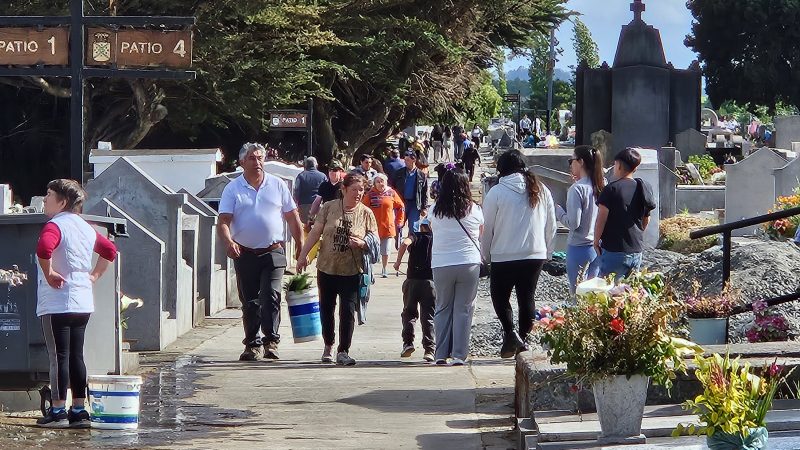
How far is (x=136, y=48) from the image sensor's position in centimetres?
1112

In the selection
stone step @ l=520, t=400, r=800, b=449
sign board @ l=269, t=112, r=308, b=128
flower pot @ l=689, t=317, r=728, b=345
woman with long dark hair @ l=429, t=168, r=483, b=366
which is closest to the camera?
stone step @ l=520, t=400, r=800, b=449

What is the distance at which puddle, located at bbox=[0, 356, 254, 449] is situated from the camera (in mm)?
8336

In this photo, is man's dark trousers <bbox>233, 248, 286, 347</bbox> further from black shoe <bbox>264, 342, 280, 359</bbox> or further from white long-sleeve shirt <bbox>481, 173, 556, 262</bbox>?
white long-sleeve shirt <bbox>481, 173, 556, 262</bbox>

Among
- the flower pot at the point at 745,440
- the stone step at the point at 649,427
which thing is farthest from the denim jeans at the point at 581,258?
the flower pot at the point at 745,440

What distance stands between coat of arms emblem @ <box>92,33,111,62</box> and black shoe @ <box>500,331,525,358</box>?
155 inches

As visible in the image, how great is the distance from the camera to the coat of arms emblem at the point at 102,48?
1106 cm

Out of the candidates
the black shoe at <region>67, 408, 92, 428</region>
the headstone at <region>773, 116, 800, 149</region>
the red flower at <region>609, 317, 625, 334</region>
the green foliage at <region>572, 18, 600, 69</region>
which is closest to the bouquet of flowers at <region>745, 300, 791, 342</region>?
the red flower at <region>609, 317, 625, 334</region>

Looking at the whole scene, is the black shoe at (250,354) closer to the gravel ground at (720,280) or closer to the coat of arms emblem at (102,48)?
the gravel ground at (720,280)

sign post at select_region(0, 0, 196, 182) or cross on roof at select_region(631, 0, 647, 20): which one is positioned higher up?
cross on roof at select_region(631, 0, 647, 20)

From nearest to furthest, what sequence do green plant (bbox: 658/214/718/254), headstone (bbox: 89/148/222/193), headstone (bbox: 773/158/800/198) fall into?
green plant (bbox: 658/214/718/254)
headstone (bbox: 773/158/800/198)
headstone (bbox: 89/148/222/193)

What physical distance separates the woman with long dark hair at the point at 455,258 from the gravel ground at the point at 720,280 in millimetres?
762

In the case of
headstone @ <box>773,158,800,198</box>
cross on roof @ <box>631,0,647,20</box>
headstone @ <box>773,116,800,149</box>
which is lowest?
headstone @ <box>773,158,800,198</box>

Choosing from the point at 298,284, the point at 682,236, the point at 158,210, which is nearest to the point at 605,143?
the point at 682,236

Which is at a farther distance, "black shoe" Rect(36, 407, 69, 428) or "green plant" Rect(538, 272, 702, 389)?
"black shoe" Rect(36, 407, 69, 428)
